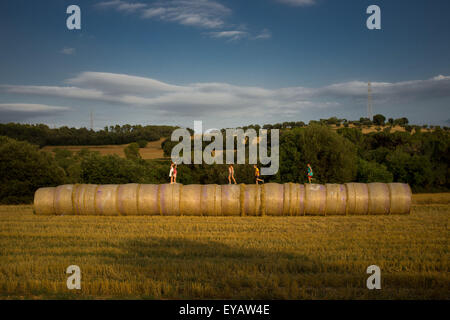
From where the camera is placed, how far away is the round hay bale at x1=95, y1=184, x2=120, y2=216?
1468 cm

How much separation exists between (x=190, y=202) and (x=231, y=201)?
1914 millimetres

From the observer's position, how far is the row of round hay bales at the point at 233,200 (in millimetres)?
14367

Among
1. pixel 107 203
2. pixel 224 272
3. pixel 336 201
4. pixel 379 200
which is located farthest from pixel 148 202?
pixel 379 200

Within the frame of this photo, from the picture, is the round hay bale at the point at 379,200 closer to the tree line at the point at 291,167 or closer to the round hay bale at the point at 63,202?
the round hay bale at the point at 63,202

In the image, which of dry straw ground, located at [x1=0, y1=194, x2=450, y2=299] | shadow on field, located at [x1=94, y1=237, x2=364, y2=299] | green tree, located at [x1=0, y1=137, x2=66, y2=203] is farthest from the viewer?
green tree, located at [x1=0, y1=137, x2=66, y2=203]

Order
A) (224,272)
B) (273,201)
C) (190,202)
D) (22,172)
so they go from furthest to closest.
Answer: (22,172) < (190,202) < (273,201) < (224,272)

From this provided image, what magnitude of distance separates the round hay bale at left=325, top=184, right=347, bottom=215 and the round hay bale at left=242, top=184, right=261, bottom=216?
10.5 ft

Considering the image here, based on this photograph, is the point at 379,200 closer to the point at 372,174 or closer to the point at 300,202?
the point at 300,202

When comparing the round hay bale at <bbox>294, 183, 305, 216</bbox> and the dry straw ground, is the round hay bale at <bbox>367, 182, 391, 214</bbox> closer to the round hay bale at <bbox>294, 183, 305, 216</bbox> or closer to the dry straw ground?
the dry straw ground

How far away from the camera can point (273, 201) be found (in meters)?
14.3

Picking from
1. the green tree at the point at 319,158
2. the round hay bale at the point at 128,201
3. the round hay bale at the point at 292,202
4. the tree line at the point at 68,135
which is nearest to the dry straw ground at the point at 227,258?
the round hay bale at the point at 292,202

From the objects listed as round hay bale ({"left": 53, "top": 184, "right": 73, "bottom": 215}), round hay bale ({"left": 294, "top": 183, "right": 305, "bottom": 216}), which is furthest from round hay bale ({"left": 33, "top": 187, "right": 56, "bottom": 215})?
round hay bale ({"left": 294, "top": 183, "right": 305, "bottom": 216})

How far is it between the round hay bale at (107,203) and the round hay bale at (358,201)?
35.7 ft
